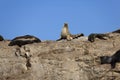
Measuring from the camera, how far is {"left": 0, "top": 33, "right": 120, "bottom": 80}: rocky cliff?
23.5m

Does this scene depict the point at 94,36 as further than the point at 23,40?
No

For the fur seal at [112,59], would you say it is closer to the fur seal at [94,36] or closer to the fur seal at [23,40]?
the fur seal at [94,36]

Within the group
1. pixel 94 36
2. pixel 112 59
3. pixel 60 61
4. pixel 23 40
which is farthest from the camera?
pixel 23 40

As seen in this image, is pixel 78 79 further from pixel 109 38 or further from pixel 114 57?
pixel 109 38

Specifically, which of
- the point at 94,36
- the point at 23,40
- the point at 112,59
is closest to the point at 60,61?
the point at 112,59

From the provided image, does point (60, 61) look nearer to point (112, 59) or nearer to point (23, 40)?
point (112, 59)

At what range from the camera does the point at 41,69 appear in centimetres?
2405

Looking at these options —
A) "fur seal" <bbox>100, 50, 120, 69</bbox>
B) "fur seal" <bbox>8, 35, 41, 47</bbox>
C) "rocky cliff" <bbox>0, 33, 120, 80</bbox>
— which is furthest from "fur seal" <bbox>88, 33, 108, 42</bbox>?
"fur seal" <bbox>8, 35, 41, 47</bbox>

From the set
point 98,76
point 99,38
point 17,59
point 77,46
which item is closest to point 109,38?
point 99,38

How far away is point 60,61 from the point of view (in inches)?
959

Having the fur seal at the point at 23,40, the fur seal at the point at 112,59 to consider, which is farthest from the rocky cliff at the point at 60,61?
the fur seal at the point at 23,40

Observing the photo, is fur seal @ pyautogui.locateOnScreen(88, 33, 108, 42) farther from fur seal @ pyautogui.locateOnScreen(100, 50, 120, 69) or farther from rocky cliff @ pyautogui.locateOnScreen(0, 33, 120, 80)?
fur seal @ pyautogui.locateOnScreen(100, 50, 120, 69)

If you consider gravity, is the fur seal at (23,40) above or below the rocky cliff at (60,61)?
above

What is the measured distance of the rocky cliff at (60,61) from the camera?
2347cm
